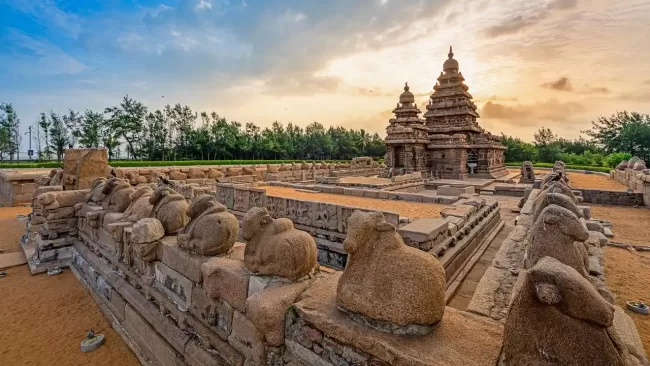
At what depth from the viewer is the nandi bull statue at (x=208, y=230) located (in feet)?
11.4

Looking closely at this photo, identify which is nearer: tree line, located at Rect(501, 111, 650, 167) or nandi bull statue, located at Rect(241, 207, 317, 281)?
nandi bull statue, located at Rect(241, 207, 317, 281)

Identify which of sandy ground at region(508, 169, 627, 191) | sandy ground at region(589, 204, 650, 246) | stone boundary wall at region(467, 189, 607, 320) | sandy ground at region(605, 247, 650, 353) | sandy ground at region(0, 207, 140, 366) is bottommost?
sandy ground at region(0, 207, 140, 366)

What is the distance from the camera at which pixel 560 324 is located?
1474mm

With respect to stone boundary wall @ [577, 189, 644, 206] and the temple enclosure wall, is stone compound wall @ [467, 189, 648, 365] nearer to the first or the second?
the temple enclosure wall

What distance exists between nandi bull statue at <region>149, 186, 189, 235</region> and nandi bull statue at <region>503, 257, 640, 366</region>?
13.9ft

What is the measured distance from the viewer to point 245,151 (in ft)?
168

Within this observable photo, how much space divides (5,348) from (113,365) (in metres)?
1.79

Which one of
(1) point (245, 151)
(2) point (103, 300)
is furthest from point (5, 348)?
(1) point (245, 151)

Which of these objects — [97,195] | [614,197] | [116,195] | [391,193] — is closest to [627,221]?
[614,197]

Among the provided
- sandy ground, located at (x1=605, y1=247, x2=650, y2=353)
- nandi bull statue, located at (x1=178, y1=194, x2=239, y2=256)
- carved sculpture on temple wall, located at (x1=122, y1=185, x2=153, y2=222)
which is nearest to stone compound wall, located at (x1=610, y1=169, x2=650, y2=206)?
sandy ground, located at (x1=605, y1=247, x2=650, y2=353)

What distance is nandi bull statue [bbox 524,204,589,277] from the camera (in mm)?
2637

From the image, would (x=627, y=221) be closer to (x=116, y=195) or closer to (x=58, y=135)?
(x=116, y=195)

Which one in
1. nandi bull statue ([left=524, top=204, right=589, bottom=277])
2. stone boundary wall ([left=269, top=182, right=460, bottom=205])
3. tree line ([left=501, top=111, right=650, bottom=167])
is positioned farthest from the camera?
tree line ([left=501, top=111, right=650, bottom=167])

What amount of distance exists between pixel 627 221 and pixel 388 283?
12457mm
